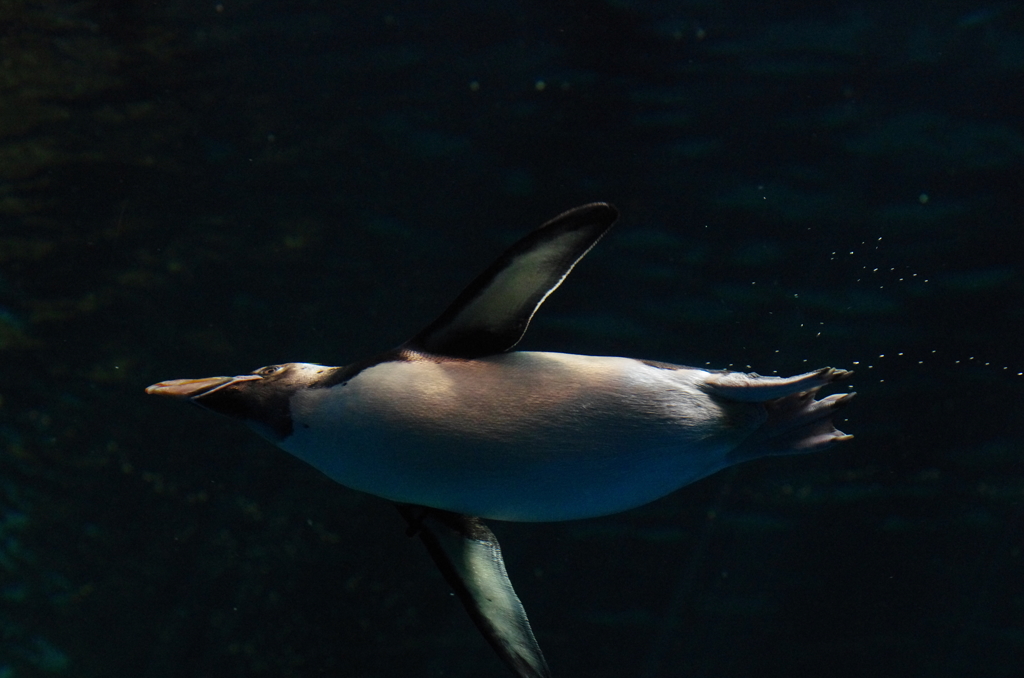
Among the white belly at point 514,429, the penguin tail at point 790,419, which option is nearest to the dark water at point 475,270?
→ the penguin tail at point 790,419

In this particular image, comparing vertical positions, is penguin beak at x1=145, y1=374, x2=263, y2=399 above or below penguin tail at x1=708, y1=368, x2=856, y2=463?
above

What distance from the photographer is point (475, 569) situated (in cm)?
249

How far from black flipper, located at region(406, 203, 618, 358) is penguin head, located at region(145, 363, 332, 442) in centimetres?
42

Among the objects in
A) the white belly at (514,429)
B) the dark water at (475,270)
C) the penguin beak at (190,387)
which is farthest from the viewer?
the dark water at (475,270)

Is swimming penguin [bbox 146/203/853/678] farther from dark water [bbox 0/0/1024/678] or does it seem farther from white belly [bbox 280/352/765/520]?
dark water [bbox 0/0/1024/678]

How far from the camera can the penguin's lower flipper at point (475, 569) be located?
243 cm

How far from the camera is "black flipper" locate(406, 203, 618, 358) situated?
1.97m

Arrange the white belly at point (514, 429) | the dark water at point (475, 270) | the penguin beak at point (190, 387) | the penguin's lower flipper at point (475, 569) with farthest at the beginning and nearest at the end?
the dark water at point (475, 270), the penguin's lower flipper at point (475, 569), the penguin beak at point (190, 387), the white belly at point (514, 429)

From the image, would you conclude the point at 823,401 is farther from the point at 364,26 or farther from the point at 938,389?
the point at 938,389

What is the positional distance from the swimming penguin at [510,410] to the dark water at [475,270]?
4176mm

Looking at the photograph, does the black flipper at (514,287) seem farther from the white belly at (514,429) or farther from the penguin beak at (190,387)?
the penguin beak at (190,387)

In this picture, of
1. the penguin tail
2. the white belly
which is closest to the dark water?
the penguin tail

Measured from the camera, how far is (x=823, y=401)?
2.37 meters

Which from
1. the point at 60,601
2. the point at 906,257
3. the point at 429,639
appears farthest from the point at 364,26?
the point at 60,601
